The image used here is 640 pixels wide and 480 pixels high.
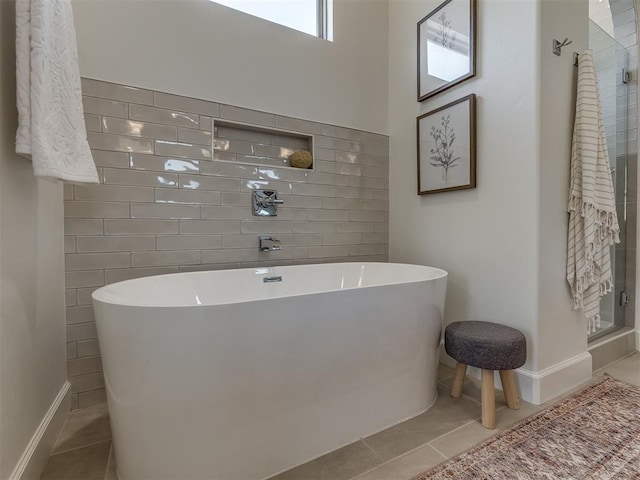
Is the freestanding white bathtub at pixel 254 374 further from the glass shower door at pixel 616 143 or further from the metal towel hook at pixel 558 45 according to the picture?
the glass shower door at pixel 616 143

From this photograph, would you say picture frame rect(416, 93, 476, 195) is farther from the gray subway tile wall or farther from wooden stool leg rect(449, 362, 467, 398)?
wooden stool leg rect(449, 362, 467, 398)

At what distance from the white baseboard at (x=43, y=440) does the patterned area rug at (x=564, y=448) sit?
141cm

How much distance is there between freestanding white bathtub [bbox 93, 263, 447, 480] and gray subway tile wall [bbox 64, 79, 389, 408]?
425 mm

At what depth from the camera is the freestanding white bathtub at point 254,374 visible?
3.38ft

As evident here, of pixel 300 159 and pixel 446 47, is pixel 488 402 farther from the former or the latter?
pixel 446 47

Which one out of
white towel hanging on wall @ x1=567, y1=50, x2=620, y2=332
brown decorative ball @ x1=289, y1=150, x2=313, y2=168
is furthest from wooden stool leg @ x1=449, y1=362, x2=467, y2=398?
brown decorative ball @ x1=289, y1=150, x2=313, y2=168

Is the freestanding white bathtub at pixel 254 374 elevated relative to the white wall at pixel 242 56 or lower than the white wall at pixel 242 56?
lower

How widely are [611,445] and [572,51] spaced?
2.03 metres

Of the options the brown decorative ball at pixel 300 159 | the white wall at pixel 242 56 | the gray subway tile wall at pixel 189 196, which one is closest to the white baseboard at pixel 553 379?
the gray subway tile wall at pixel 189 196

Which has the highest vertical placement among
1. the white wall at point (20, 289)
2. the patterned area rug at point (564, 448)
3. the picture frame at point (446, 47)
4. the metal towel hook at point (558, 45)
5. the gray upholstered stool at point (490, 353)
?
the picture frame at point (446, 47)

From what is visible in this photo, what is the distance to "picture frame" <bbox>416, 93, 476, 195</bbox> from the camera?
6.64 feet

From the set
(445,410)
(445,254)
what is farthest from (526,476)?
(445,254)

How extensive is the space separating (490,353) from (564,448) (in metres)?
0.44

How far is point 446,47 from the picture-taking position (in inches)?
86.3
